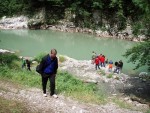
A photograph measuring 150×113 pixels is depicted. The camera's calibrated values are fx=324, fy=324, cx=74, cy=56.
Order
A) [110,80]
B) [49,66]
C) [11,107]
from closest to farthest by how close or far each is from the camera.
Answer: [11,107] < [49,66] < [110,80]

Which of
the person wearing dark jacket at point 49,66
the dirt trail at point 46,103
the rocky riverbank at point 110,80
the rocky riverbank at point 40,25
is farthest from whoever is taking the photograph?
the rocky riverbank at point 40,25

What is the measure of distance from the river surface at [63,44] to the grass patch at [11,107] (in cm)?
2365

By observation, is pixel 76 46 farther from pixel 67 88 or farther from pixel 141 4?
pixel 67 88

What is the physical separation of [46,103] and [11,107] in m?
1.59

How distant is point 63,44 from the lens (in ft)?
148

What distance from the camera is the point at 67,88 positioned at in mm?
15492

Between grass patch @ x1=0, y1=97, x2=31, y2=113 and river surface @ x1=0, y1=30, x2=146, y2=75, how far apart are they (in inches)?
931

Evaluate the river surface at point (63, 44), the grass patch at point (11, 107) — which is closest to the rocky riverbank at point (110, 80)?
the river surface at point (63, 44)

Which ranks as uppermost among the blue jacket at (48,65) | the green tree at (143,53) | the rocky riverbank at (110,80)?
the blue jacket at (48,65)

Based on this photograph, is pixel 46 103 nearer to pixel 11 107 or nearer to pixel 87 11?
pixel 11 107

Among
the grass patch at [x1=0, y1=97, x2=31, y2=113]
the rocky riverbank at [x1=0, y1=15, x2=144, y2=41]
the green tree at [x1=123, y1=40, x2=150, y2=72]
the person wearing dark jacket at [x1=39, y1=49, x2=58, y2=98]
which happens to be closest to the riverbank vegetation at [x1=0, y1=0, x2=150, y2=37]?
the rocky riverbank at [x1=0, y1=15, x2=144, y2=41]

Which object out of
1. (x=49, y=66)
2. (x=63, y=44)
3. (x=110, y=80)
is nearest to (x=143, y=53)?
(x=110, y=80)

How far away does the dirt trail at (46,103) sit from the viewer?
1163 centimetres

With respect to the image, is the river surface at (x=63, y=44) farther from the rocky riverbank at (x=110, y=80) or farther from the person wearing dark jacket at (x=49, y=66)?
the person wearing dark jacket at (x=49, y=66)
